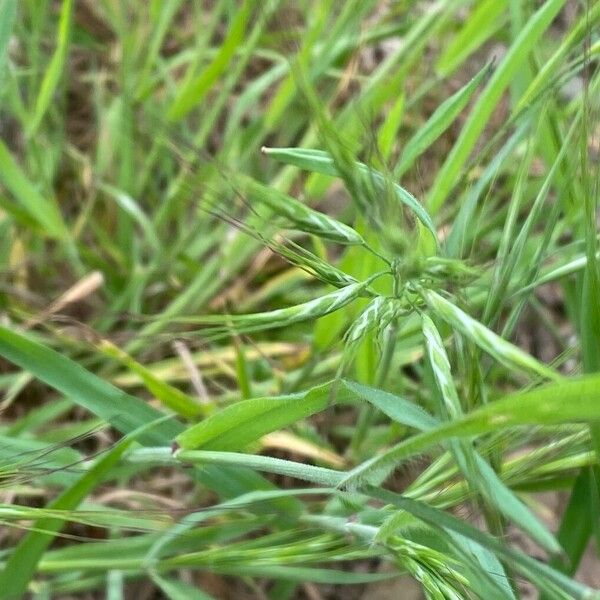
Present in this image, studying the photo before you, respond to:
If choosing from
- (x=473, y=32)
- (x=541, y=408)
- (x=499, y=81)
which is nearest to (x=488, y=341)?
(x=541, y=408)

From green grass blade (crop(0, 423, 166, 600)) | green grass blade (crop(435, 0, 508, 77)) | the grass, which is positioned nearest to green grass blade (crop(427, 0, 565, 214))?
the grass

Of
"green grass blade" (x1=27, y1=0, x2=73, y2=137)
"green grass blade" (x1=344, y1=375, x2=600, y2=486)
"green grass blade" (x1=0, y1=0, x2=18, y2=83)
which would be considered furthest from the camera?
"green grass blade" (x1=27, y1=0, x2=73, y2=137)

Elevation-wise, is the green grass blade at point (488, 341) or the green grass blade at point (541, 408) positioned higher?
the green grass blade at point (488, 341)

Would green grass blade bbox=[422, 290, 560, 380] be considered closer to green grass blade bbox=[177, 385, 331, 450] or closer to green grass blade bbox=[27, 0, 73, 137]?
green grass blade bbox=[177, 385, 331, 450]

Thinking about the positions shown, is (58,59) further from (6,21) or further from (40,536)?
(40,536)

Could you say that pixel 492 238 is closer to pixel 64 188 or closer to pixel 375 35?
pixel 375 35

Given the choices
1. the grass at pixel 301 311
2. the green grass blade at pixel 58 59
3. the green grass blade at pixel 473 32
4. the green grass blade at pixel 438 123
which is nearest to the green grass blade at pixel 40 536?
the grass at pixel 301 311

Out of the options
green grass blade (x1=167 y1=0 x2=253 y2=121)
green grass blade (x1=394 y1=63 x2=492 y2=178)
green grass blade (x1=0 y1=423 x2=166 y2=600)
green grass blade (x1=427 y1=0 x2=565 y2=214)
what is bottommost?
green grass blade (x1=0 y1=423 x2=166 y2=600)

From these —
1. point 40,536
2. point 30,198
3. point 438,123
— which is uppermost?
point 30,198

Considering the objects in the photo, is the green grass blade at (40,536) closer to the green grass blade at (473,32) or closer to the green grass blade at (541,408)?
the green grass blade at (541,408)
